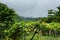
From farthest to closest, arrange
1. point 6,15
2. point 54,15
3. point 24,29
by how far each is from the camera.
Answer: point 54,15 < point 6,15 < point 24,29

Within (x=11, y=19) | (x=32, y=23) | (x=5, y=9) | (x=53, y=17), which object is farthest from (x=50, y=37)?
(x=53, y=17)

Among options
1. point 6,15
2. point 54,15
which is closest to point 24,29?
point 6,15

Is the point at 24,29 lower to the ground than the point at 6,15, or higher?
lower

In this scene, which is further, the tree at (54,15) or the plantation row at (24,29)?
the tree at (54,15)

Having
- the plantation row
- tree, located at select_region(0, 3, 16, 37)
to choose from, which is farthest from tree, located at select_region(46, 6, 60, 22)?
the plantation row

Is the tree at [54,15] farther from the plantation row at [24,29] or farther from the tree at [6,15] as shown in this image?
the plantation row at [24,29]

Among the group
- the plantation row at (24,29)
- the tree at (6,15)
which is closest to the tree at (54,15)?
the tree at (6,15)

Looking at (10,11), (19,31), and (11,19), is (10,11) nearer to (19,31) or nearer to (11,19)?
(11,19)

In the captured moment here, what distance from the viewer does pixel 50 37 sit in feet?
39.9

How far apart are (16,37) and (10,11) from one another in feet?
31.4

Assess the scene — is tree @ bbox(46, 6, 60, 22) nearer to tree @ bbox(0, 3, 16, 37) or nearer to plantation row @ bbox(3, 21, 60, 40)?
tree @ bbox(0, 3, 16, 37)

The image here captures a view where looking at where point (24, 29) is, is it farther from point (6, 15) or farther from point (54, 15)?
point (54, 15)

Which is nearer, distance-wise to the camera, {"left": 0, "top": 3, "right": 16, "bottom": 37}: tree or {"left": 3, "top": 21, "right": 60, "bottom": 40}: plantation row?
{"left": 3, "top": 21, "right": 60, "bottom": 40}: plantation row

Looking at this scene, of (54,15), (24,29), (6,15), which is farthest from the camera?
(54,15)
